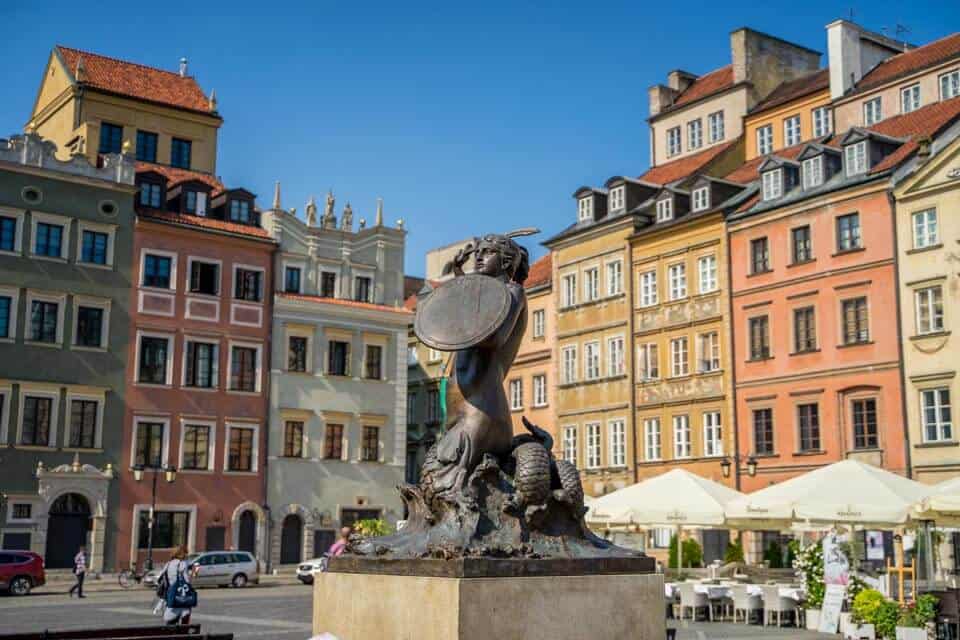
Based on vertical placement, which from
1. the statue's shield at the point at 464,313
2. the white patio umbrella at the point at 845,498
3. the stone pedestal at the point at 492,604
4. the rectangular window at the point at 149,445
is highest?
the rectangular window at the point at 149,445

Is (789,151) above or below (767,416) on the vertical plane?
above

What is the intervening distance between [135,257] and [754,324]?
21264 millimetres

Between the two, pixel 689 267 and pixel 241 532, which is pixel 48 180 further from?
pixel 689 267

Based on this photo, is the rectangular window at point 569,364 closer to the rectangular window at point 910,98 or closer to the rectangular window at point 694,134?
the rectangular window at point 694,134

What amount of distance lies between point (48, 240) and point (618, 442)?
2090 cm

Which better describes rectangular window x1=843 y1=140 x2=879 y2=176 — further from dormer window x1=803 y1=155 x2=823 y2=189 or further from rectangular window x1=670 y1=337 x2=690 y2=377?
rectangular window x1=670 y1=337 x2=690 y2=377

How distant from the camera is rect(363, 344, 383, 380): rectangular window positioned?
46.7m

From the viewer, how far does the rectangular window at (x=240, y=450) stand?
140 ft

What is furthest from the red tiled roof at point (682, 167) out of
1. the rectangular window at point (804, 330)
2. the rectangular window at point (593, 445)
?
the rectangular window at point (593, 445)

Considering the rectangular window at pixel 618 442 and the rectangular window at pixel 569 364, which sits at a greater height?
the rectangular window at pixel 569 364

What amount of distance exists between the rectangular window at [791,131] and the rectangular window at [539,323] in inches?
468

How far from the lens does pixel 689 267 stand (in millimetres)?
40531

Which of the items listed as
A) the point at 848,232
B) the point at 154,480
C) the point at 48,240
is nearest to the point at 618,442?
the point at 848,232

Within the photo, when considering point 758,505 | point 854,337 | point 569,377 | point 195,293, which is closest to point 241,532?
point 195,293
